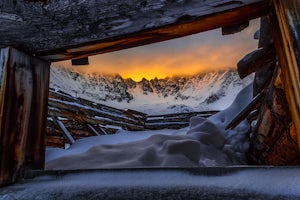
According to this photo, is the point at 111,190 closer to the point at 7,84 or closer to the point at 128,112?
the point at 7,84

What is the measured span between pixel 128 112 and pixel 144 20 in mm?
9777

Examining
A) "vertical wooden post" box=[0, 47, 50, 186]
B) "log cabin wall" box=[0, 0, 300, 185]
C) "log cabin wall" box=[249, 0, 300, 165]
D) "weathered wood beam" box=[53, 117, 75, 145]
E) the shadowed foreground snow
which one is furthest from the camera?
"weathered wood beam" box=[53, 117, 75, 145]

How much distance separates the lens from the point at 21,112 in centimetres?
144

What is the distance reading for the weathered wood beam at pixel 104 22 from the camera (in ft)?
3.90

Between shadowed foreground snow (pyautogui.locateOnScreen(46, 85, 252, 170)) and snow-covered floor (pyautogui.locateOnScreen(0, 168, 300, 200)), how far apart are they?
3.22ft

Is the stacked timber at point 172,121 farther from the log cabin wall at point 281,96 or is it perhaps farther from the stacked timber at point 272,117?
the stacked timber at point 272,117

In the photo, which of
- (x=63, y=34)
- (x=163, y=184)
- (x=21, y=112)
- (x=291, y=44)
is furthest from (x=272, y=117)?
(x=21, y=112)

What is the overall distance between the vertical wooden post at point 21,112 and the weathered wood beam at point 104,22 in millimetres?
107

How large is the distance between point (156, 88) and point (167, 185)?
39245mm

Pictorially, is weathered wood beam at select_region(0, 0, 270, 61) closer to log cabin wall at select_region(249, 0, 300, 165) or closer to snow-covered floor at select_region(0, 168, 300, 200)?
log cabin wall at select_region(249, 0, 300, 165)

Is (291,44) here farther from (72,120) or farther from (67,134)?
(72,120)

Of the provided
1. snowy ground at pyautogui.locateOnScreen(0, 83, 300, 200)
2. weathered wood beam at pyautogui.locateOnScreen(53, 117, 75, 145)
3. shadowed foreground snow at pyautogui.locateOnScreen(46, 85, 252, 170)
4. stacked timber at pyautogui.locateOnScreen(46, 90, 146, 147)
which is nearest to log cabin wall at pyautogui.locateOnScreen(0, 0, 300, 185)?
snowy ground at pyautogui.locateOnScreen(0, 83, 300, 200)

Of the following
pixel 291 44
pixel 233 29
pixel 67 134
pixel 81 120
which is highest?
pixel 233 29

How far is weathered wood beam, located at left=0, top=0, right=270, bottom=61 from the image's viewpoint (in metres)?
1.19
